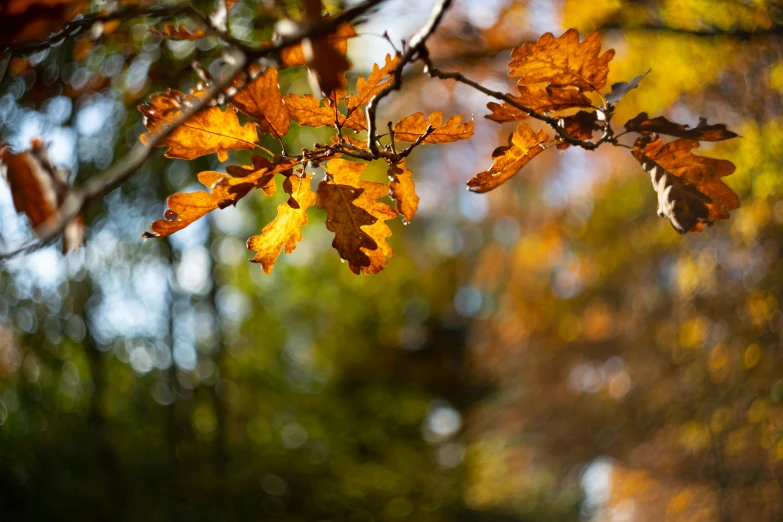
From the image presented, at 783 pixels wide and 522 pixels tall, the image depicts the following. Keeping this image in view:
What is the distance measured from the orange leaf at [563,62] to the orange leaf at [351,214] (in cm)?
20

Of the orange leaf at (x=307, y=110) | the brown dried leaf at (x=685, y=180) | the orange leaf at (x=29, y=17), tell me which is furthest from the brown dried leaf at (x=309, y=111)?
the brown dried leaf at (x=685, y=180)

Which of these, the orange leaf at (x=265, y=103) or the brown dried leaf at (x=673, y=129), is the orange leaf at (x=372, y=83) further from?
the brown dried leaf at (x=673, y=129)

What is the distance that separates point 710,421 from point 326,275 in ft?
13.5

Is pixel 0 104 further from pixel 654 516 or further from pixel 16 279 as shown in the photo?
pixel 654 516

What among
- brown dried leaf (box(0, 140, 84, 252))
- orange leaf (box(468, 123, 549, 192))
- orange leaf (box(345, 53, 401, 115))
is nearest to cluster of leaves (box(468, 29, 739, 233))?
orange leaf (box(468, 123, 549, 192))

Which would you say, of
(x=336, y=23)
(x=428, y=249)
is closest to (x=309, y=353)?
(x=428, y=249)

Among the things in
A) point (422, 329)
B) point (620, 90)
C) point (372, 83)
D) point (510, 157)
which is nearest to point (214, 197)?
point (372, 83)

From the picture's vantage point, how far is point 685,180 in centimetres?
60

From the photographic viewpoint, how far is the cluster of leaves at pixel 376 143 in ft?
1.91

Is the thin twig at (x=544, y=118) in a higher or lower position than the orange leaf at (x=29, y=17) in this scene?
lower

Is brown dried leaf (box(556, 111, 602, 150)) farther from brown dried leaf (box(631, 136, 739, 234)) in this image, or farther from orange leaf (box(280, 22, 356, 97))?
orange leaf (box(280, 22, 356, 97))

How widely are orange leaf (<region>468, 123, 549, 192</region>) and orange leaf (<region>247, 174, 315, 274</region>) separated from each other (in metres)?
0.19

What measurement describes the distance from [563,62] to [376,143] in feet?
0.73

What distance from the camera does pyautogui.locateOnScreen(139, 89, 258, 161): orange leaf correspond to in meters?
0.59
